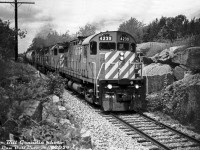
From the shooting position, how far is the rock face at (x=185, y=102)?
10.1m

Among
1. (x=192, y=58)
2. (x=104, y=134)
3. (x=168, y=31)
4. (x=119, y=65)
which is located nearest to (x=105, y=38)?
(x=119, y=65)

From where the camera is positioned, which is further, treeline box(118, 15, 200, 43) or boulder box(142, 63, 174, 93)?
treeline box(118, 15, 200, 43)

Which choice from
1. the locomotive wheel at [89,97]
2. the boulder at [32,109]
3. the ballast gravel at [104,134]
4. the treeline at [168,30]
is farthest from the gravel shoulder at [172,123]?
the treeline at [168,30]

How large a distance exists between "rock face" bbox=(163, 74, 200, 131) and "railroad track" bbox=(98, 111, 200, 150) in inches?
45.4

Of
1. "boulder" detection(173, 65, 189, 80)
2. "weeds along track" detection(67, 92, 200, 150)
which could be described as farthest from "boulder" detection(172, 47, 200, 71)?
"weeds along track" detection(67, 92, 200, 150)

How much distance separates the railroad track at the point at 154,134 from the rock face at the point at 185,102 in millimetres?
1153

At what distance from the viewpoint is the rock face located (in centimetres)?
1008

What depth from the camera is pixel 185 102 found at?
428 inches

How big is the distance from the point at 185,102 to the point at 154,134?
2594 mm

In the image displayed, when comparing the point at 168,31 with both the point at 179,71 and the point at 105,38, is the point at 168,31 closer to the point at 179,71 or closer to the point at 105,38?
the point at 179,71

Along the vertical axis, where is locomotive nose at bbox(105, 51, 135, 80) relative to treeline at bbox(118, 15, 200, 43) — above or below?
below

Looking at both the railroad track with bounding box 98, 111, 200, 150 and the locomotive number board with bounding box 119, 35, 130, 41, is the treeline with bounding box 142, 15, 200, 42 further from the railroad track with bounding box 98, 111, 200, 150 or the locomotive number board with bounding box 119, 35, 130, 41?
the railroad track with bounding box 98, 111, 200, 150

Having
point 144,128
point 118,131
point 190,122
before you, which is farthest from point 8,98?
point 190,122

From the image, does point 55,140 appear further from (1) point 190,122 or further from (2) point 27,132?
(1) point 190,122
